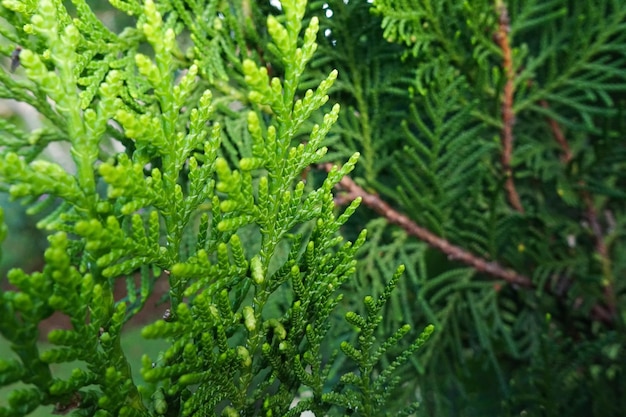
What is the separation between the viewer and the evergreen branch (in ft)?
3.70

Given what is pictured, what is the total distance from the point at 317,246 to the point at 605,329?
36.3 inches

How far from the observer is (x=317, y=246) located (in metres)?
0.70

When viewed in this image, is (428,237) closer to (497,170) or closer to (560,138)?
(497,170)

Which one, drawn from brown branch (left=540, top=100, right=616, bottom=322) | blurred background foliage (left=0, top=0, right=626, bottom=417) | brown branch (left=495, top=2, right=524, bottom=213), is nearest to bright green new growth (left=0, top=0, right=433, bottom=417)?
blurred background foliage (left=0, top=0, right=626, bottom=417)

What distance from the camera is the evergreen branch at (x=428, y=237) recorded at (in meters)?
1.13

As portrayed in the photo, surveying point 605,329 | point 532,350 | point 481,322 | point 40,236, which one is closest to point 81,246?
point 481,322

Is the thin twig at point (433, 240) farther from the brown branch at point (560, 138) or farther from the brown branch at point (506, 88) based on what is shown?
the brown branch at point (560, 138)

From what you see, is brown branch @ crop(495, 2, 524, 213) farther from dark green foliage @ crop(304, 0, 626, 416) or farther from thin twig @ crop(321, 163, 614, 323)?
thin twig @ crop(321, 163, 614, 323)

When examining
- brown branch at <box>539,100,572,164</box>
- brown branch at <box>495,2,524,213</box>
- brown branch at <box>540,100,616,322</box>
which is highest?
brown branch at <box>495,2,524,213</box>

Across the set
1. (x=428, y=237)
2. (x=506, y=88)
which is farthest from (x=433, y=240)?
(x=506, y=88)

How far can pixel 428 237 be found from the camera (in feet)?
3.89

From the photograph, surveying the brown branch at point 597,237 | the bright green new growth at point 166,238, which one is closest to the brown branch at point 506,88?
the brown branch at point 597,237

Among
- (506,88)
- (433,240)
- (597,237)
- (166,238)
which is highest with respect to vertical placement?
(166,238)

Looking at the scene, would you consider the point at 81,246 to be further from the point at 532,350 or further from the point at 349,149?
the point at 532,350
